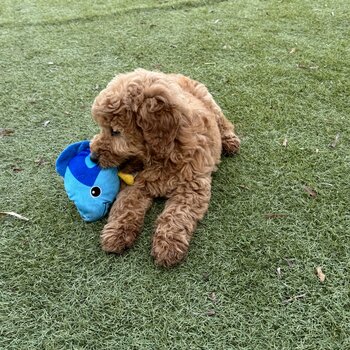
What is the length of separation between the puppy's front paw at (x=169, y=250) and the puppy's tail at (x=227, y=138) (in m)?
1.02

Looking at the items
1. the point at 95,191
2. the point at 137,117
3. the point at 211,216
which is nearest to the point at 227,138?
the point at 211,216

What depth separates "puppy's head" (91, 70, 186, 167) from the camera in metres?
2.44

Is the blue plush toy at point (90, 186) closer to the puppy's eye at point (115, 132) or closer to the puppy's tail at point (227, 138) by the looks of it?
the puppy's eye at point (115, 132)

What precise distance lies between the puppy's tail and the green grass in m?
0.10

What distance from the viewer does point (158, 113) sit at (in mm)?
2455

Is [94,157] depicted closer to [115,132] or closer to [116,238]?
[115,132]

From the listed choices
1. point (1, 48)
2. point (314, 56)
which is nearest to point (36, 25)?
point (1, 48)

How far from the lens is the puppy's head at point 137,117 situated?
96.2 inches

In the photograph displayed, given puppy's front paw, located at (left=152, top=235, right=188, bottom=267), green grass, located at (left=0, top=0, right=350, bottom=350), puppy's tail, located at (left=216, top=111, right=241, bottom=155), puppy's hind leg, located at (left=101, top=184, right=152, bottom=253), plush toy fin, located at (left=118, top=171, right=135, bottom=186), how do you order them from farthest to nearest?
puppy's tail, located at (left=216, top=111, right=241, bottom=155) → plush toy fin, located at (left=118, top=171, right=135, bottom=186) → puppy's hind leg, located at (left=101, top=184, right=152, bottom=253) → puppy's front paw, located at (left=152, top=235, right=188, bottom=267) → green grass, located at (left=0, top=0, right=350, bottom=350)

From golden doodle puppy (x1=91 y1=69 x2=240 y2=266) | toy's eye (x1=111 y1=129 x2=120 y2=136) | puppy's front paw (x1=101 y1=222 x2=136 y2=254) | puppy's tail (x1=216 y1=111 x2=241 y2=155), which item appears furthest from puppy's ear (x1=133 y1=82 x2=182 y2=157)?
puppy's tail (x1=216 y1=111 x2=241 y2=155)

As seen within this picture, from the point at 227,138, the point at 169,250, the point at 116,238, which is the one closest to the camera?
the point at 169,250

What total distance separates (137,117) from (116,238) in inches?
28.6

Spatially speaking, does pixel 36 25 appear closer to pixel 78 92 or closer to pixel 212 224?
pixel 78 92

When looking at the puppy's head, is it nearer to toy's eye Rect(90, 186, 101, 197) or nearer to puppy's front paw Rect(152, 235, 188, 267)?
toy's eye Rect(90, 186, 101, 197)
